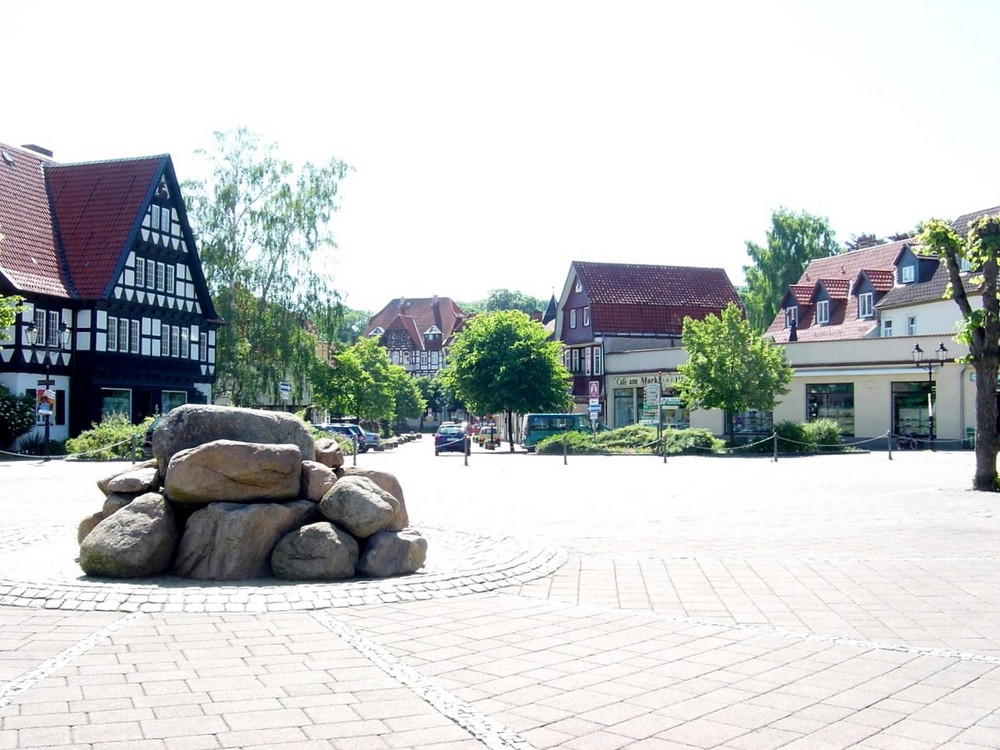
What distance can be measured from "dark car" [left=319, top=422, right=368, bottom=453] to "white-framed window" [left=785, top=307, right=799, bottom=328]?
24.8 meters

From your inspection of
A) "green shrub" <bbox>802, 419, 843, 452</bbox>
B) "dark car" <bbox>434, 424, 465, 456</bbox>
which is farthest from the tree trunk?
"dark car" <bbox>434, 424, 465, 456</bbox>

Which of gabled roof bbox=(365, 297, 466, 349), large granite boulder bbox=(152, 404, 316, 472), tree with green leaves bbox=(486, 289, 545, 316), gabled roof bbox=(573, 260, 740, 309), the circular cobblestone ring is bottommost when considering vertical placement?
the circular cobblestone ring

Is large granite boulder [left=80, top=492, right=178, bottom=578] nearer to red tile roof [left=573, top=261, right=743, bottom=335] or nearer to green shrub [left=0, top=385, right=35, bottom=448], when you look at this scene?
green shrub [left=0, top=385, right=35, bottom=448]

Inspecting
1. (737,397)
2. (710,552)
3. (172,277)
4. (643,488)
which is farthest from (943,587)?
(172,277)

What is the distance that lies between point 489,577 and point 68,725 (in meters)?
5.03

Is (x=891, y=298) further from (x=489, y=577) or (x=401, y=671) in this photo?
(x=401, y=671)

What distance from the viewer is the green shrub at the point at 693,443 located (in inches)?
1592

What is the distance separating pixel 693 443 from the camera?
4075cm

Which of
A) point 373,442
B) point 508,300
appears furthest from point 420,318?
point 373,442

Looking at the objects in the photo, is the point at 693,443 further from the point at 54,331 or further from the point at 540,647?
the point at 540,647

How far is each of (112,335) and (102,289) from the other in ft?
7.62

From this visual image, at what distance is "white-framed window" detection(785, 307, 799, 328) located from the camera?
5594 centimetres

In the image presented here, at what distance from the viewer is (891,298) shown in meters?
49.6

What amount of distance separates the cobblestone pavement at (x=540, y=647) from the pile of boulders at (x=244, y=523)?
314 mm
